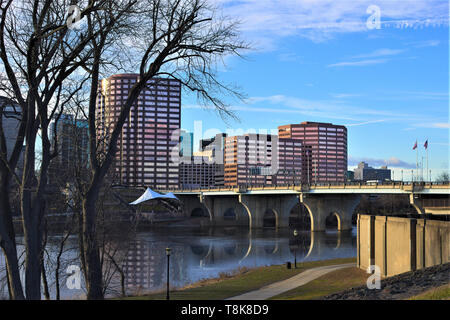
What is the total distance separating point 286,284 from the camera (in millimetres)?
34438

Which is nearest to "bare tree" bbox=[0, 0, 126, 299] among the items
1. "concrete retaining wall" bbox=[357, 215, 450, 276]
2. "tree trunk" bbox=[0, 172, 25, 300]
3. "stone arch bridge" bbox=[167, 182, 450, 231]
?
"tree trunk" bbox=[0, 172, 25, 300]

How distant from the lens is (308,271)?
133 feet

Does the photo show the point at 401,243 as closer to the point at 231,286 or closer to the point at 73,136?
the point at 231,286

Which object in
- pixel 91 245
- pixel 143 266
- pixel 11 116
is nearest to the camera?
pixel 91 245

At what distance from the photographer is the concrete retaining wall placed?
2641 centimetres

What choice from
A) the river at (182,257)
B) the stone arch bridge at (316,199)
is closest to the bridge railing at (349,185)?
the stone arch bridge at (316,199)

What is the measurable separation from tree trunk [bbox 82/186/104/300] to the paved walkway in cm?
1303

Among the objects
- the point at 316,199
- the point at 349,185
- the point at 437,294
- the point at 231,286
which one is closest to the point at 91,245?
the point at 437,294

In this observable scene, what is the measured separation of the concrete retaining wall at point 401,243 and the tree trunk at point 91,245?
18.0 meters

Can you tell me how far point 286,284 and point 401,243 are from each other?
8.65 meters
